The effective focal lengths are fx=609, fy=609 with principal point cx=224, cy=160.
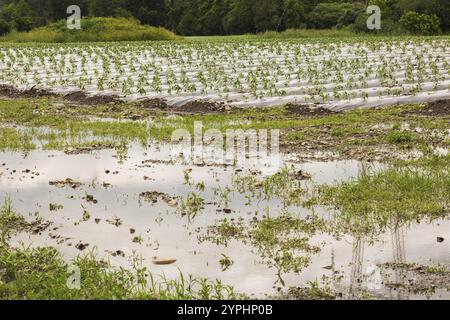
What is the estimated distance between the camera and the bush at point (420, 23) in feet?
123

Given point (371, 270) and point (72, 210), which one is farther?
point (72, 210)

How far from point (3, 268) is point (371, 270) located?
10.2 feet

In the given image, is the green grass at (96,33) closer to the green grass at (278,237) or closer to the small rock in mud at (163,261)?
the green grass at (278,237)

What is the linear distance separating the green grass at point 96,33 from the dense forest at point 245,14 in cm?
632

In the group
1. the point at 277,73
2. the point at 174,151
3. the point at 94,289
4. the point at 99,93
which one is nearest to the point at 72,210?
the point at 94,289

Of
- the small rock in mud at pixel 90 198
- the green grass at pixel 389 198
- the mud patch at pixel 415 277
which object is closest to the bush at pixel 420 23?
the green grass at pixel 389 198

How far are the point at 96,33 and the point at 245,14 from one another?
54.3 ft

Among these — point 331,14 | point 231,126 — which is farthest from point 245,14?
point 231,126

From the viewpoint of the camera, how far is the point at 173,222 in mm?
6344

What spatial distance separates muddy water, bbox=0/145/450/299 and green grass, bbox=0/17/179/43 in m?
30.7

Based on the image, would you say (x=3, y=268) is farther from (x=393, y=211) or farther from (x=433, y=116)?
(x=433, y=116)

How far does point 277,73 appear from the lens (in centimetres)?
1702

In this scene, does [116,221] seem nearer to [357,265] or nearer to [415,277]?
[357,265]

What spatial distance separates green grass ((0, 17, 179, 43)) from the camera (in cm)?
3866
